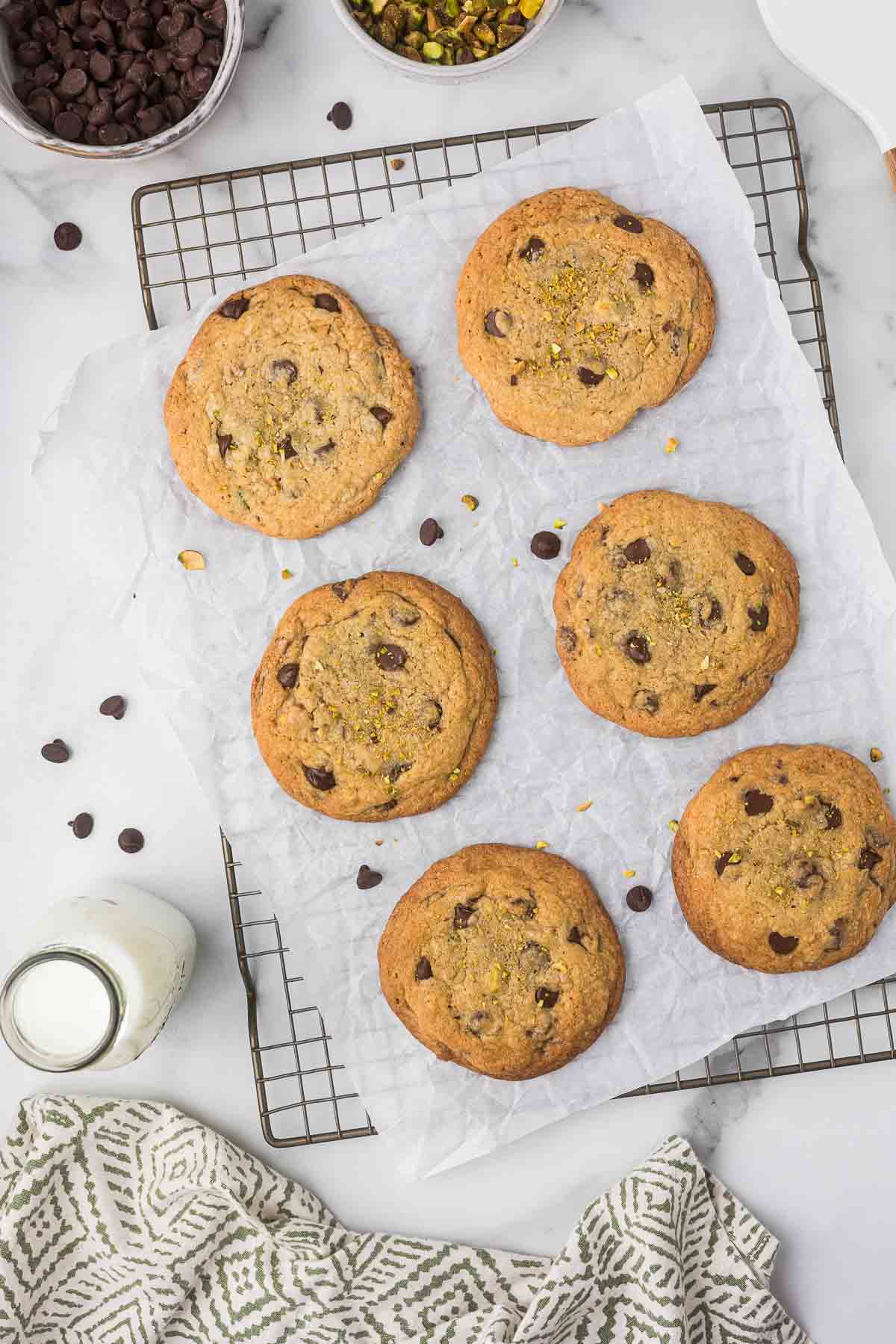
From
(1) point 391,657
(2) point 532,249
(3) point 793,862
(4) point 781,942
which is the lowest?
(4) point 781,942

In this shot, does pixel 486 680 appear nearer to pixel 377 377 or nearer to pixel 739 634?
pixel 739 634

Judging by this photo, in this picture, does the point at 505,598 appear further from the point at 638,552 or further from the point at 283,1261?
the point at 283,1261

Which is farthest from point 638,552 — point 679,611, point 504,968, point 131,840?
point 131,840

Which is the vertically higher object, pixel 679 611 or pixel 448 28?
pixel 448 28

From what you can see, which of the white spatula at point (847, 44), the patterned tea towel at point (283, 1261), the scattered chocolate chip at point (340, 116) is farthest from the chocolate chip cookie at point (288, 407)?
the patterned tea towel at point (283, 1261)

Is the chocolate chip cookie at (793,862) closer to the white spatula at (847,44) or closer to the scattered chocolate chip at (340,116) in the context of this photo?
the white spatula at (847,44)

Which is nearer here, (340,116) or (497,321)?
(497,321)

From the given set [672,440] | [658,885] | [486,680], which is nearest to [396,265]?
[672,440]
